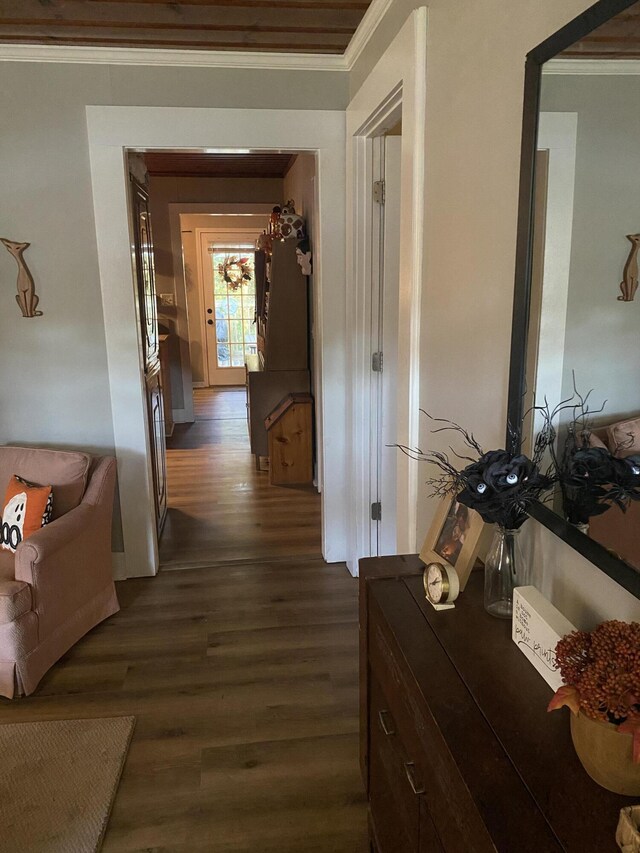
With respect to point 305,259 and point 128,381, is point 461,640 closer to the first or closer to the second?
point 128,381

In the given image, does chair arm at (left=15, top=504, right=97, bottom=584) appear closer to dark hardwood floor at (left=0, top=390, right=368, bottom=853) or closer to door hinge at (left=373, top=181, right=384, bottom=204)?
dark hardwood floor at (left=0, top=390, right=368, bottom=853)

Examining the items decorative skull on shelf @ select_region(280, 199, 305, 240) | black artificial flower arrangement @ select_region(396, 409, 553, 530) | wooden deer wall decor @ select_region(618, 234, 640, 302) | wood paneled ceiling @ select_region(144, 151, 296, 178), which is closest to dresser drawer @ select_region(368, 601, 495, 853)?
black artificial flower arrangement @ select_region(396, 409, 553, 530)

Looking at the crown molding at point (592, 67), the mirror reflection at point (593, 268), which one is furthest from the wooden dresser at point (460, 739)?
the crown molding at point (592, 67)

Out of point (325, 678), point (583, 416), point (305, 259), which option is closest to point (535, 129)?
point (583, 416)

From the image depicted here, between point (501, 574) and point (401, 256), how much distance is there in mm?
1163

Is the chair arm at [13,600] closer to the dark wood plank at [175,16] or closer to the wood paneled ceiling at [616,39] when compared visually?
the dark wood plank at [175,16]

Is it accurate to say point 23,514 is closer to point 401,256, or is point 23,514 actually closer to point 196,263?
point 401,256

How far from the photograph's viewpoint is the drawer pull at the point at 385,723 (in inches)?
52.0

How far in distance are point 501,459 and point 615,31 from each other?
2.34 feet

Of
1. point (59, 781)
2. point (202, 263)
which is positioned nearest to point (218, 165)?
point (202, 263)

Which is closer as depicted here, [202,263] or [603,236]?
[603,236]

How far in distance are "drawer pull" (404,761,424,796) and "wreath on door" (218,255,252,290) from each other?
8.11m

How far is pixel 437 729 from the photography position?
1.02m

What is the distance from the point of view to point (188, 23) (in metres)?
2.47
